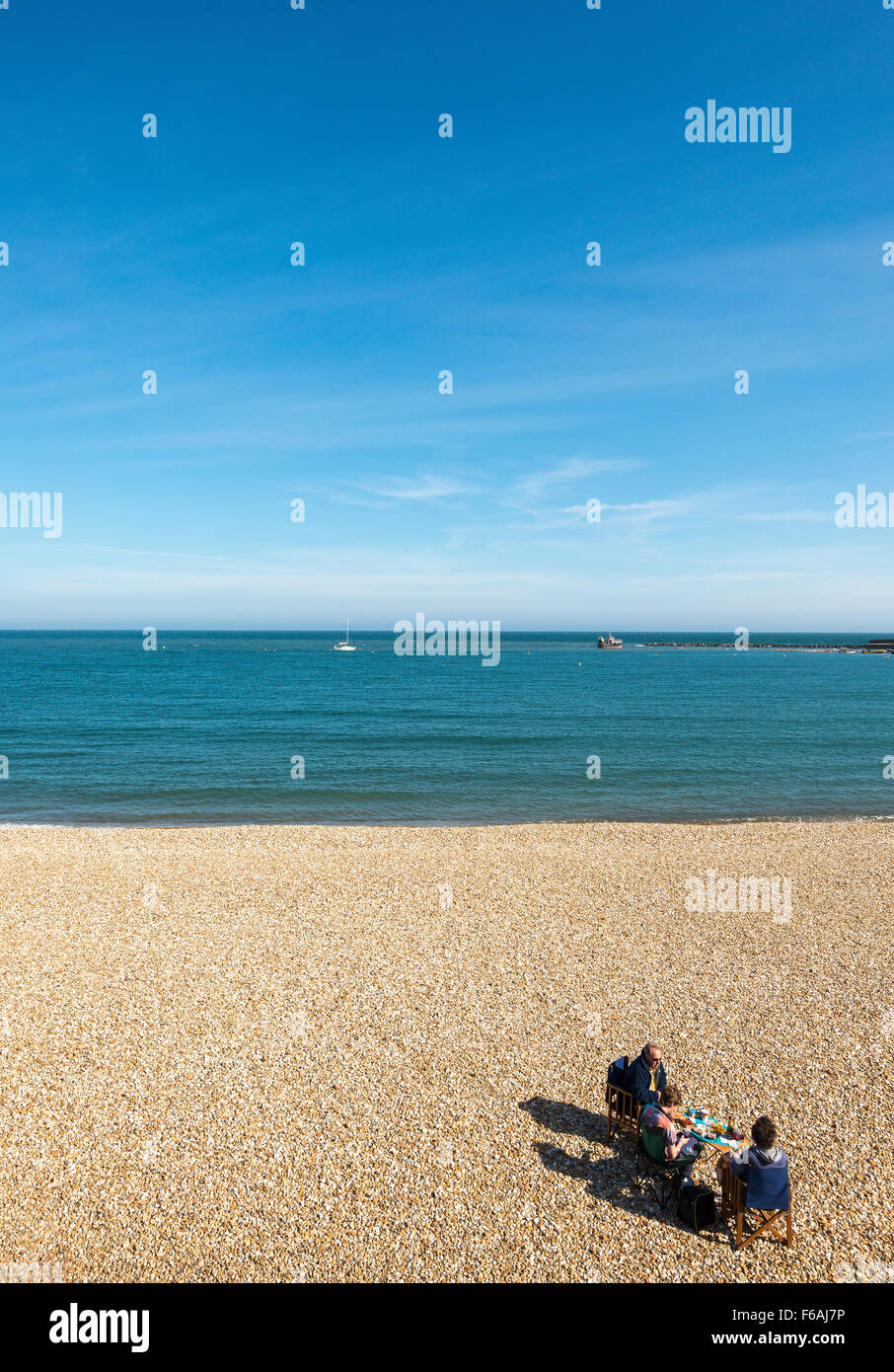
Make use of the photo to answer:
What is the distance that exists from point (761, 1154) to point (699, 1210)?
0.89 m

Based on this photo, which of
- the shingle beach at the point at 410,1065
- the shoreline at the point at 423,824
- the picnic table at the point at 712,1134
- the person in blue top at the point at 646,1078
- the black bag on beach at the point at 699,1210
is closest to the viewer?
the shingle beach at the point at 410,1065

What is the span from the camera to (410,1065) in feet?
32.7

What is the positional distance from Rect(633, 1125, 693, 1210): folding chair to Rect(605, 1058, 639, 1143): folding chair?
0.29 m

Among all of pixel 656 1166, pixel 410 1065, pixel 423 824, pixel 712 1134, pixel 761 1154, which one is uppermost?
pixel 761 1154

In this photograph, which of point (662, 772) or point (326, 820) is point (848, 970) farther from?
point (662, 772)

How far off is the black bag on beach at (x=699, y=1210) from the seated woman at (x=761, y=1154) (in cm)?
42

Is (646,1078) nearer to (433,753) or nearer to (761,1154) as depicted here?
(761,1154)

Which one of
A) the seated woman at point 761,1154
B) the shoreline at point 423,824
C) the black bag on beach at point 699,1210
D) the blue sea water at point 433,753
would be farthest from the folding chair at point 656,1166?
the blue sea water at point 433,753

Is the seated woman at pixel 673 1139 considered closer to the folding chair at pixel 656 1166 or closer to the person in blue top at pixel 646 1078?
the folding chair at pixel 656 1166

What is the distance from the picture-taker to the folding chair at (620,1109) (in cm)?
850

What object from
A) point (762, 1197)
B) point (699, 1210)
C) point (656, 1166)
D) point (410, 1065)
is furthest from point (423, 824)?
point (762, 1197)

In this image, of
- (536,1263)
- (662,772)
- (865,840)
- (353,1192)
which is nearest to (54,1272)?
(353,1192)

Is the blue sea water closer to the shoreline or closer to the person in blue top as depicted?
the shoreline

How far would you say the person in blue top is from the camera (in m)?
8.50
